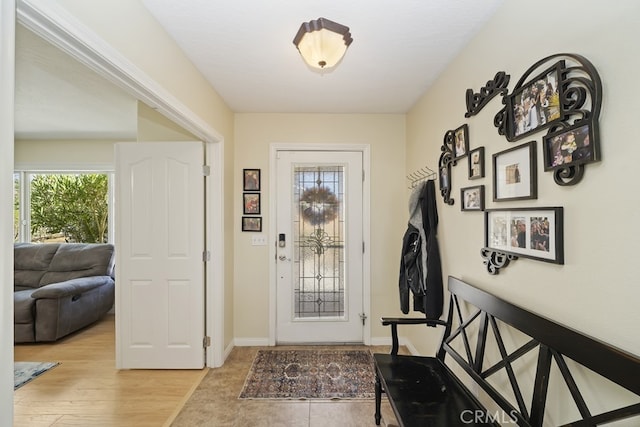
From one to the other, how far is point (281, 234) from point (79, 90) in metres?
2.20

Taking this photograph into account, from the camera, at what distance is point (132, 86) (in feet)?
4.72

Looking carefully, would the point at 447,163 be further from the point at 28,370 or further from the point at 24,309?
the point at 24,309

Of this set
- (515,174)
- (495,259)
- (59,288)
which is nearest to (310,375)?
(495,259)

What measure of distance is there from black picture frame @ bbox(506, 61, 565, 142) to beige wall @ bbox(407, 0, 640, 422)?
0.24 feet

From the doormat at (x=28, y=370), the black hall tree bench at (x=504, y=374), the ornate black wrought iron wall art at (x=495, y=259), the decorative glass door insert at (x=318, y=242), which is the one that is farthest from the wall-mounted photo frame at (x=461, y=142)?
the doormat at (x=28, y=370)

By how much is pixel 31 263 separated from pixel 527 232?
5.21m

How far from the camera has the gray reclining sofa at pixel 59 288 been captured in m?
3.07

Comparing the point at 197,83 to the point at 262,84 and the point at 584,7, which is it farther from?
the point at 584,7

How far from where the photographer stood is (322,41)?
151 centimetres

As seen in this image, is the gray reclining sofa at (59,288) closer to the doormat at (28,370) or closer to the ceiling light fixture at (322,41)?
the doormat at (28,370)

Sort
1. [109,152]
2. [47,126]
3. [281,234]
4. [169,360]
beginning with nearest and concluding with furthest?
[169,360]
[281,234]
[47,126]
[109,152]

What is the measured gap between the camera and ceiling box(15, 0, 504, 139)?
156 centimetres

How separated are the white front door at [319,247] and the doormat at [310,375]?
27 cm

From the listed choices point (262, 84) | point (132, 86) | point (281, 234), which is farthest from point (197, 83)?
point (281, 234)
